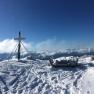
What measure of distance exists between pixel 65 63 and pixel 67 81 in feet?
25.4

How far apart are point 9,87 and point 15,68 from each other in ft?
27.7

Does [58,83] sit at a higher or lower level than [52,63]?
lower

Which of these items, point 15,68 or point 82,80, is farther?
point 15,68

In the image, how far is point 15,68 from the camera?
2716cm

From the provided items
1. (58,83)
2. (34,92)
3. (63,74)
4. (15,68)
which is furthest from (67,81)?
(15,68)

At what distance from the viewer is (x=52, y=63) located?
29.7 meters

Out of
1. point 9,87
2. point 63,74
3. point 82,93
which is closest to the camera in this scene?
point 82,93

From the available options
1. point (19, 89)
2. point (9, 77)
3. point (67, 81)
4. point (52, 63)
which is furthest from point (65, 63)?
point (19, 89)

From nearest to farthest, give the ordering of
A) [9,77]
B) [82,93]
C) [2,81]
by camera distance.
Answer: [82,93] < [2,81] < [9,77]

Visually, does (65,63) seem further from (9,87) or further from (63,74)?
(9,87)

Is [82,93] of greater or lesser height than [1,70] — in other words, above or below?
below

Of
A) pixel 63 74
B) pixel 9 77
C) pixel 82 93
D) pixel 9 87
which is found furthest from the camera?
pixel 63 74

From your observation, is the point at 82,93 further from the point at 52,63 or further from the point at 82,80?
the point at 52,63

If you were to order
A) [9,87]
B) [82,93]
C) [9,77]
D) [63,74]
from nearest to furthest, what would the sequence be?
[82,93]
[9,87]
[9,77]
[63,74]
